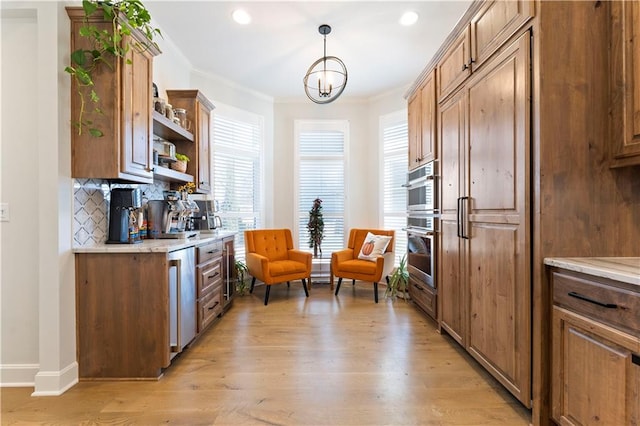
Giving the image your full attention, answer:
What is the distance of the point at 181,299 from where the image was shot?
7.60 feet

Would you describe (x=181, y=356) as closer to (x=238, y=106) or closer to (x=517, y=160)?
(x=517, y=160)

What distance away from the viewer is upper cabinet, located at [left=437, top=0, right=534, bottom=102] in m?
1.67

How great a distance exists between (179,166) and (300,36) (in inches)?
72.7

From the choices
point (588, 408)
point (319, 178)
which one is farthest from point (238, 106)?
point (588, 408)

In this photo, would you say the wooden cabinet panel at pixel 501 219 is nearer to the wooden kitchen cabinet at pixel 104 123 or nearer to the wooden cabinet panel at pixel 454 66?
the wooden cabinet panel at pixel 454 66

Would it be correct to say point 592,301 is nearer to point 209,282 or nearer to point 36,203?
point 209,282

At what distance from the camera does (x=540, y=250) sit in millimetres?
1543

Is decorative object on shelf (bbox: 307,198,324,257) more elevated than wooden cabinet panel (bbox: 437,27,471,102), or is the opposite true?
wooden cabinet panel (bbox: 437,27,471,102)

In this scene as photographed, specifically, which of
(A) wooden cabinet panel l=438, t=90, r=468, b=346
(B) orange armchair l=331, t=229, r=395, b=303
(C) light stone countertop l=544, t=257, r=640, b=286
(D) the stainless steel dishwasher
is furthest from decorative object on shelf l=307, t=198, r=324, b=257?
(C) light stone countertop l=544, t=257, r=640, b=286

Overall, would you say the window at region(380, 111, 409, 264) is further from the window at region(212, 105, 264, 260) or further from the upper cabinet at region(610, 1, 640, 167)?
the upper cabinet at region(610, 1, 640, 167)

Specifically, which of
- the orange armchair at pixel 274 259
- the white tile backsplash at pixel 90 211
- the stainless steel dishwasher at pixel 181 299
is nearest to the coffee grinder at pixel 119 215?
the white tile backsplash at pixel 90 211

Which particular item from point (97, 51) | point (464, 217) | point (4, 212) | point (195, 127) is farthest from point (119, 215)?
point (464, 217)

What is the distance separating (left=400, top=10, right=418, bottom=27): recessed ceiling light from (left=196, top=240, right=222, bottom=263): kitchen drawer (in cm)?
A: 287

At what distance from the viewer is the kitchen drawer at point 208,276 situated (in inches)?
107
